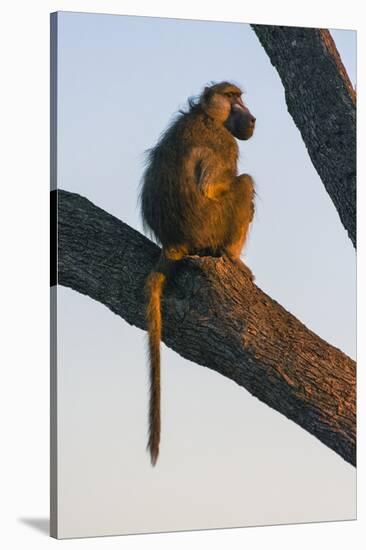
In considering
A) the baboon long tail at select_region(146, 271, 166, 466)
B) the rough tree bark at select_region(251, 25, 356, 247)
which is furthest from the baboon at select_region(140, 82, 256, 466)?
the rough tree bark at select_region(251, 25, 356, 247)

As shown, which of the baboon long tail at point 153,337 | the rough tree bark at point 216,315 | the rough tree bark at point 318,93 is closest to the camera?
the rough tree bark at point 216,315

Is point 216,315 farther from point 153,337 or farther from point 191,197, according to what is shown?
point 191,197

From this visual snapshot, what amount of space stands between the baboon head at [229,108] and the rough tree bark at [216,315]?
699 mm

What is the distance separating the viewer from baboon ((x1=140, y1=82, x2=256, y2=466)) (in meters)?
6.74

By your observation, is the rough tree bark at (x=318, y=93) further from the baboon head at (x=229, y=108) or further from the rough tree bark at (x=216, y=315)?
the rough tree bark at (x=216, y=315)

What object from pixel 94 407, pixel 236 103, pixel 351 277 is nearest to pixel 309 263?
pixel 351 277

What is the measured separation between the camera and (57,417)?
6543 millimetres

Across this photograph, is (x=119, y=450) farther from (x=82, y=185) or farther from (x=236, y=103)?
(x=236, y=103)

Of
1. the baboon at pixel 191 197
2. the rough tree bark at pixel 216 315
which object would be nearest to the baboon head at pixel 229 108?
the baboon at pixel 191 197

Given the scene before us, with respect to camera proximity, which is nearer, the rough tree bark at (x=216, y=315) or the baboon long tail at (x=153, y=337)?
the rough tree bark at (x=216, y=315)

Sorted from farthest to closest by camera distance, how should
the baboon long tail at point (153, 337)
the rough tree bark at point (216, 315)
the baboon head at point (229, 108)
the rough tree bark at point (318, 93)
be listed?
the rough tree bark at point (318, 93), the baboon head at point (229, 108), the baboon long tail at point (153, 337), the rough tree bark at point (216, 315)

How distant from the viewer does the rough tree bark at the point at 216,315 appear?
6605mm

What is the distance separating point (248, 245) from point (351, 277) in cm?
67

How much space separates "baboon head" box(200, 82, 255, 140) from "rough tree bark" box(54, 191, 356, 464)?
0.70 m
